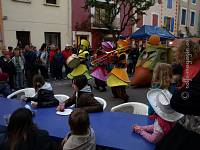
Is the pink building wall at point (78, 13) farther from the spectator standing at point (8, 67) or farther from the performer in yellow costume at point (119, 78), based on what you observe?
the performer in yellow costume at point (119, 78)

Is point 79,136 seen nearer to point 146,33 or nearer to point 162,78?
point 162,78

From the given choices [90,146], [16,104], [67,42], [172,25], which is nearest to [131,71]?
[67,42]

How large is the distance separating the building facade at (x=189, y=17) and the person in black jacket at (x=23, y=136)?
30.1 metres

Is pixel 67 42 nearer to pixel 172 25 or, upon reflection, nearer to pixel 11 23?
Answer: pixel 11 23

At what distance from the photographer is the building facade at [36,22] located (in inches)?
566

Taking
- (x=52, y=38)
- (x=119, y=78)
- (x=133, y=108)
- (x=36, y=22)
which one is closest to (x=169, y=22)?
(x=52, y=38)

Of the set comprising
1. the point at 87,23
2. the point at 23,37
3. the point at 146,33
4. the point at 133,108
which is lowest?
the point at 133,108

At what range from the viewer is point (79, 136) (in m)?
2.63

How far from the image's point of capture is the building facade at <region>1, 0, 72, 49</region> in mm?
14367

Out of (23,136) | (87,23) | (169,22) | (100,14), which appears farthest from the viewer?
(169,22)

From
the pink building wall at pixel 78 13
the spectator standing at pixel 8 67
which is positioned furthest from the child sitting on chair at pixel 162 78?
the pink building wall at pixel 78 13

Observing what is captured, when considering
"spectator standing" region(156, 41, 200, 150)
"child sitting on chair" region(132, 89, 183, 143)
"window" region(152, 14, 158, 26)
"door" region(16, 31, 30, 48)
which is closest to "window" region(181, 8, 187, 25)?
"window" region(152, 14, 158, 26)

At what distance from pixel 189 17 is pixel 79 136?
1309 inches

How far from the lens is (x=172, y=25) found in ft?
99.9
